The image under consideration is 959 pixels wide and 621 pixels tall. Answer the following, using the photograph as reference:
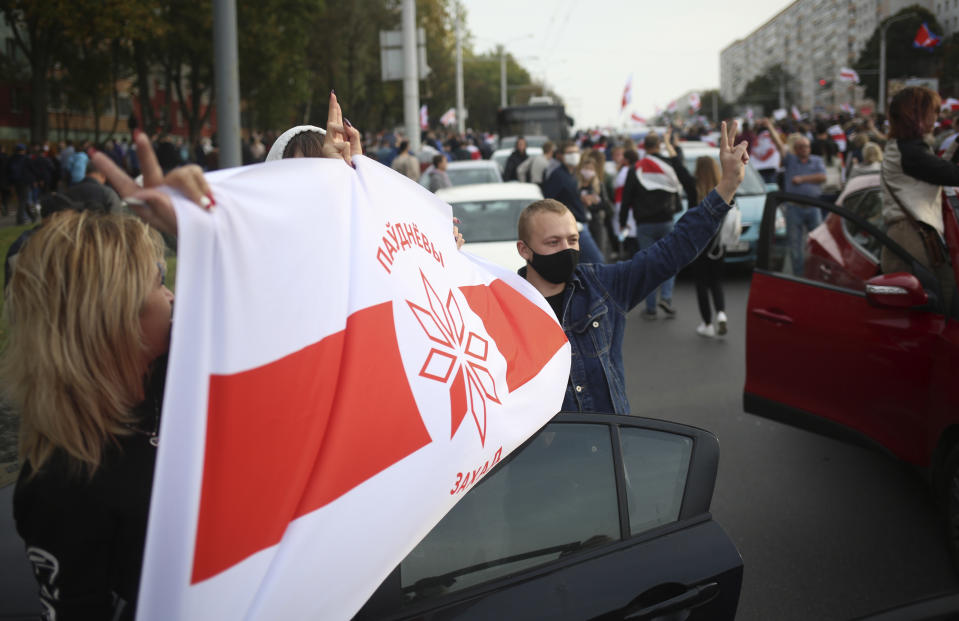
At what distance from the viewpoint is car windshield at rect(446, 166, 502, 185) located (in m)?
15.2

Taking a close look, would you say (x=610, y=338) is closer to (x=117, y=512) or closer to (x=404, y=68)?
(x=117, y=512)

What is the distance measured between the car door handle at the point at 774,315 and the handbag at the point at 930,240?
0.76 metres

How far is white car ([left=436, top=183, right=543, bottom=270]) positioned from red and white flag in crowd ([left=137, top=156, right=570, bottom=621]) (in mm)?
6527

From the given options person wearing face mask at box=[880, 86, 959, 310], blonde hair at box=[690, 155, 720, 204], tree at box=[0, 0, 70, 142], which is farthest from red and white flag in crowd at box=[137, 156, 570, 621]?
tree at box=[0, 0, 70, 142]

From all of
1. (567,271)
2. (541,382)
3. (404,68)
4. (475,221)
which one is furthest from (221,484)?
(404,68)

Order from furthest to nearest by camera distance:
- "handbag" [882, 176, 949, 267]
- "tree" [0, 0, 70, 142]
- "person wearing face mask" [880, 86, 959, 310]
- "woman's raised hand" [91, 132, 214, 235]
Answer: "tree" [0, 0, 70, 142] → "person wearing face mask" [880, 86, 959, 310] → "handbag" [882, 176, 949, 267] → "woman's raised hand" [91, 132, 214, 235]

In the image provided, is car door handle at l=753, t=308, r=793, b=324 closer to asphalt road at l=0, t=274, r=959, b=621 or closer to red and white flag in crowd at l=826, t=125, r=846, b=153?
asphalt road at l=0, t=274, r=959, b=621

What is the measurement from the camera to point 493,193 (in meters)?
9.80

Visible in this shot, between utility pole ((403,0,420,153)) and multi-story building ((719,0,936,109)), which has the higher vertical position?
multi-story building ((719,0,936,109))

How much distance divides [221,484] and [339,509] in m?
0.24

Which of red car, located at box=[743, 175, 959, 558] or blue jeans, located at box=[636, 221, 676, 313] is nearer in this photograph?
red car, located at box=[743, 175, 959, 558]

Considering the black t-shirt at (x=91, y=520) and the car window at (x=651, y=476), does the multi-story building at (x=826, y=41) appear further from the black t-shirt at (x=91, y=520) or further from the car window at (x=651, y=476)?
the black t-shirt at (x=91, y=520)

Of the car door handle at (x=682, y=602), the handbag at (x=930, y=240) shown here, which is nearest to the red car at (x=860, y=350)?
the handbag at (x=930, y=240)

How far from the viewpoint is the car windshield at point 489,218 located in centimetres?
905
